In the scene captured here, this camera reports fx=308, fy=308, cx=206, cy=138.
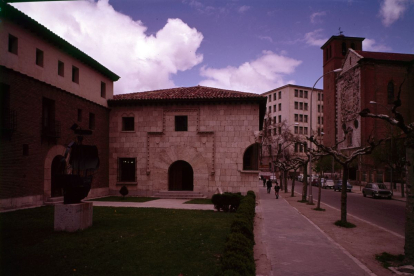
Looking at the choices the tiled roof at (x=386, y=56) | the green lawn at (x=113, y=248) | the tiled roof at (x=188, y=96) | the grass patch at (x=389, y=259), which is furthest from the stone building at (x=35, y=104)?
the tiled roof at (x=386, y=56)

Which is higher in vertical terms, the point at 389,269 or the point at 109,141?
the point at 109,141

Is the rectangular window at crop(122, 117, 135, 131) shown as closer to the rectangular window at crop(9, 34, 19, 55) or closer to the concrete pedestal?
the rectangular window at crop(9, 34, 19, 55)

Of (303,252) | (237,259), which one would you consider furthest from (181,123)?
(237,259)

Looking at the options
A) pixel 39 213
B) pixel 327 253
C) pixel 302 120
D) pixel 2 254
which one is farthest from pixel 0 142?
pixel 302 120

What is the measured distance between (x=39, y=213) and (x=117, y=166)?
12047 mm

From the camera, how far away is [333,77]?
64.0m

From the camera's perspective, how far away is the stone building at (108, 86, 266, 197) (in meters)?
25.1

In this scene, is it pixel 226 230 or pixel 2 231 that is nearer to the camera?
pixel 2 231

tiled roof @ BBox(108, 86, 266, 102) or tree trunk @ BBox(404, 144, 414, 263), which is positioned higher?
tiled roof @ BBox(108, 86, 266, 102)

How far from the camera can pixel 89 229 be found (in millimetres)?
10477

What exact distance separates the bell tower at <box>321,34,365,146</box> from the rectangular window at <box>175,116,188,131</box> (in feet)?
152

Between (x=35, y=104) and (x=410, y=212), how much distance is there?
18042 mm

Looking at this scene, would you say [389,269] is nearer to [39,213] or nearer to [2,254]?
[2,254]

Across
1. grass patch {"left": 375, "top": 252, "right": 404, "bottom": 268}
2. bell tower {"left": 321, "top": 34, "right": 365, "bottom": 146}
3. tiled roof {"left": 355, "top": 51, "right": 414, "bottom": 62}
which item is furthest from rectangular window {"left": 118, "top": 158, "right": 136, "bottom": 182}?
bell tower {"left": 321, "top": 34, "right": 365, "bottom": 146}
